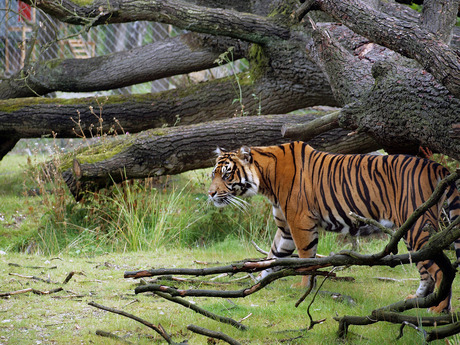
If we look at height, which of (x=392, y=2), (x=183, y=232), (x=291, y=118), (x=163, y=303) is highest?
(x=392, y=2)

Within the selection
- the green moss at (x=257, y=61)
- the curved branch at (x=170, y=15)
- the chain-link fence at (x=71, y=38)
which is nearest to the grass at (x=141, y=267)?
the green moss at (x=257, y=61)

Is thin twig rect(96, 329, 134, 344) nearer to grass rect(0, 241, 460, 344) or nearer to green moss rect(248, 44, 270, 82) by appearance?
grass rect(0, 241, 460, 344)

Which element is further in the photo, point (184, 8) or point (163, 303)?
point (184, 8)

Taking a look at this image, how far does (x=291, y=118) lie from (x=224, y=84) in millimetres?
1859

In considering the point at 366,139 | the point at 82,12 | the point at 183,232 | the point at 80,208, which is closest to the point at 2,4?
the point at 82,12

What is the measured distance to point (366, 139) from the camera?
6707mm

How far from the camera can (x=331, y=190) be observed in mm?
4828

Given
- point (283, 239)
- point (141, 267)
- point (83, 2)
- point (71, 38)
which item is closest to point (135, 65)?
point (83, 2)

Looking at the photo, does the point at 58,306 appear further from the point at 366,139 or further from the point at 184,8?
the point at 184,8

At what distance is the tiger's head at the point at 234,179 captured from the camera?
5.18 meters

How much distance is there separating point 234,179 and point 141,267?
1.34 metres

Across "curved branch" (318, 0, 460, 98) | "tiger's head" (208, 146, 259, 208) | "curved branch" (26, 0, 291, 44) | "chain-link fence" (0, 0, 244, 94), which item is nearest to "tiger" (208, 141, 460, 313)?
"tiger's head" (208, 146, 259, 208)

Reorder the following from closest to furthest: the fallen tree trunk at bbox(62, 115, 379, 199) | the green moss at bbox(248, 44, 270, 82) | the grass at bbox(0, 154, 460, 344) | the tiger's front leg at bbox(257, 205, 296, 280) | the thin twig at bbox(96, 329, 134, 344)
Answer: the thin twig at bbox(96, 329, 134, 344)
the grass at bbox(0, 154, 460, 344)
the tiger's front leg at bbox(257, 205, 296, 280)
the fallen tree trunk at bbox(62, 115, 379, 199)
the green moss at bbox(248, 44, 270, 82)

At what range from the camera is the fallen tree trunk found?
265 inches
